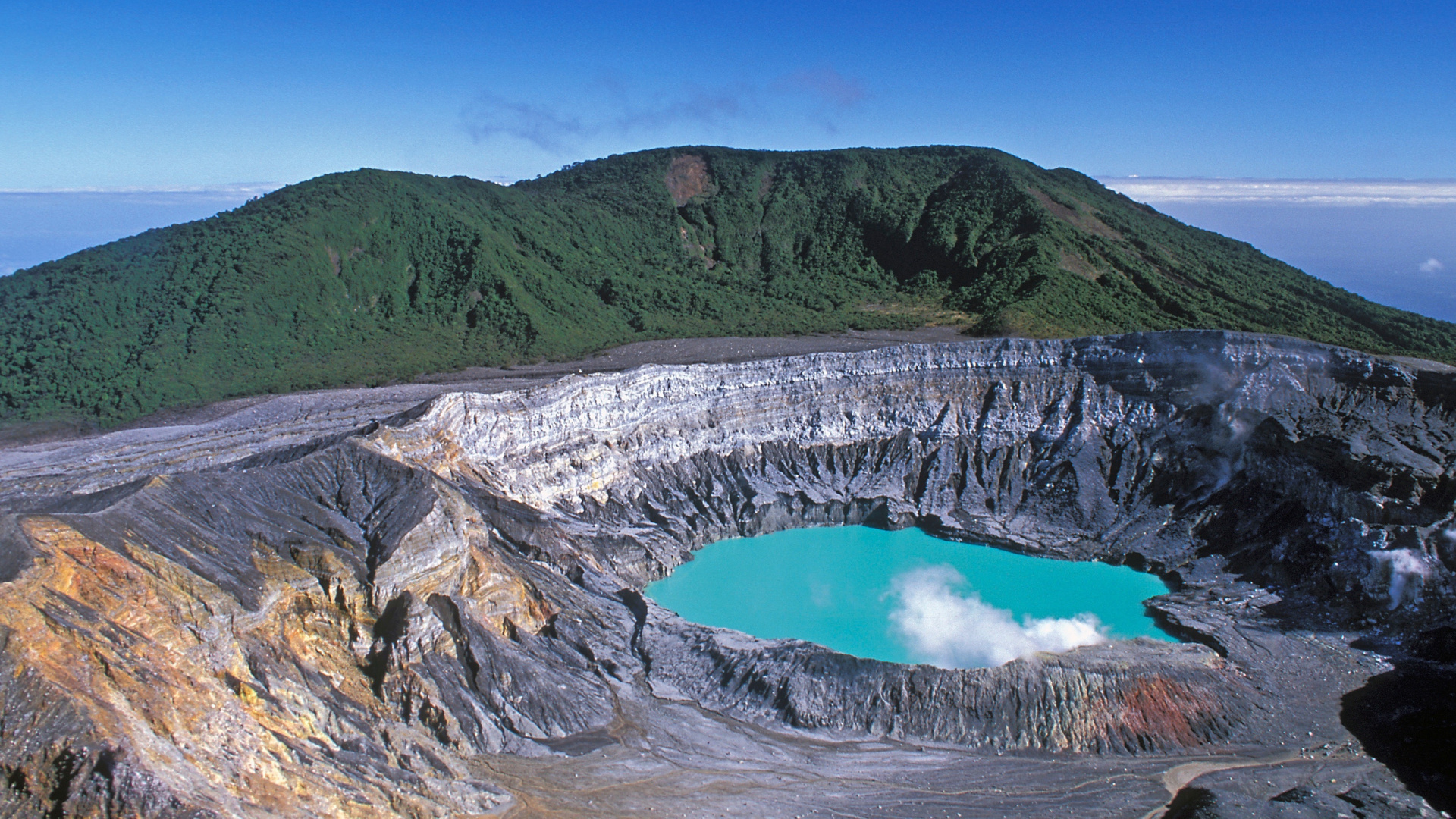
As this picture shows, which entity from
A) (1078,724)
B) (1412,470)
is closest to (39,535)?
(1078,724)

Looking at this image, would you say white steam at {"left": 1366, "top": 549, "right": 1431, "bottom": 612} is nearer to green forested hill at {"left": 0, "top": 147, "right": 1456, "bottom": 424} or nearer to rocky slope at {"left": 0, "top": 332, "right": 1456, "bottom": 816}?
rocky slope at {"left": 0, "top": 332, "right": 1456, "bottom": 816}

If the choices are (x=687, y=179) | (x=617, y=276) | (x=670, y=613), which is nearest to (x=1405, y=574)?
(x=670, y=613)

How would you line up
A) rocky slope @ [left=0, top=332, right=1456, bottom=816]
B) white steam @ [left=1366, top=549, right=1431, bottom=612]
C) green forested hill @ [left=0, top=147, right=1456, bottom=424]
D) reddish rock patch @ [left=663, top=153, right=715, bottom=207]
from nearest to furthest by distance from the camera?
rocky slope @ [left=0, top=332, right=1456, bottom=816], white steam @ [left=1366, top=549, right=1431, bottom=612], green forested hill @ [left=0, top=147, right=1456, bottom=424], reddish rock patch @ [left=663, top=153, right=715, bottom=207]

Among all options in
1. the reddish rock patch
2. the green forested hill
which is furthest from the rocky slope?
the reddish rock patch

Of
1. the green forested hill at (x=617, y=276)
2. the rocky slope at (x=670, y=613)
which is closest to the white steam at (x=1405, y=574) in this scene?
the rocky slope at (x=670, y=613)

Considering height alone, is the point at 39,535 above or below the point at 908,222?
below

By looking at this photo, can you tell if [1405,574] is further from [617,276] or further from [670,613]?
[617,276]

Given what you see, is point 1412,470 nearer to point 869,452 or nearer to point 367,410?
point 869,452
